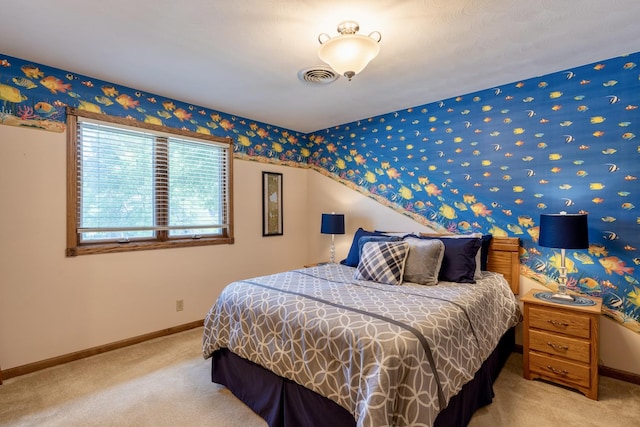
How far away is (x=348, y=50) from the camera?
1.78 m

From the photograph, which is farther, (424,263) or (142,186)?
(142,186)

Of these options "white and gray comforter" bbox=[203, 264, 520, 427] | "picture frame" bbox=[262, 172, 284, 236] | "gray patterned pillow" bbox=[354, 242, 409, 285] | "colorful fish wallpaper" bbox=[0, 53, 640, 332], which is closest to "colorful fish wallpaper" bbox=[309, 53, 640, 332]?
"colorful fish wallpaper" bbox=[0, 53, 640, 332]

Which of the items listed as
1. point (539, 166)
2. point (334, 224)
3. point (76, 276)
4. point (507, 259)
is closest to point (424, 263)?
point (507, 259)

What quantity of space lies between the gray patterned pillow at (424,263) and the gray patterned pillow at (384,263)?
61mm

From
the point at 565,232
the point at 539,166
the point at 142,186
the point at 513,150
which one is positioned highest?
the point at 513,150

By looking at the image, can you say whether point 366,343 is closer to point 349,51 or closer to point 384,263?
point 384,263

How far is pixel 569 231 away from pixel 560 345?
2.71 feet

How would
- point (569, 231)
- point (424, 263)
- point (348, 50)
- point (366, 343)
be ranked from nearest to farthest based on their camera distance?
point (366, 343) → point (348, 50) → point (569, 231) → point (424, 263)

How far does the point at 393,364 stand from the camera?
4.51 feet

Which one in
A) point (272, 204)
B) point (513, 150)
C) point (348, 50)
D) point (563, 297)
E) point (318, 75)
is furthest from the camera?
point (272, 204)

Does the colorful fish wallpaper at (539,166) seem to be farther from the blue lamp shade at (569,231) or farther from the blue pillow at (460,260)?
the blue pillow at (460,260)

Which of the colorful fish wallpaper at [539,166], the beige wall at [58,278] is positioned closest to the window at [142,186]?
the beige wall at [58,278]

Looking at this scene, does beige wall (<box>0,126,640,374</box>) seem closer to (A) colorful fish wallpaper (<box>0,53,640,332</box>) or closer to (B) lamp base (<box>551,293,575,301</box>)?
(A) colorful fish wallpaper (<box>0,53,640,332</box>)

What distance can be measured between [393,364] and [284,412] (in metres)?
0.84
